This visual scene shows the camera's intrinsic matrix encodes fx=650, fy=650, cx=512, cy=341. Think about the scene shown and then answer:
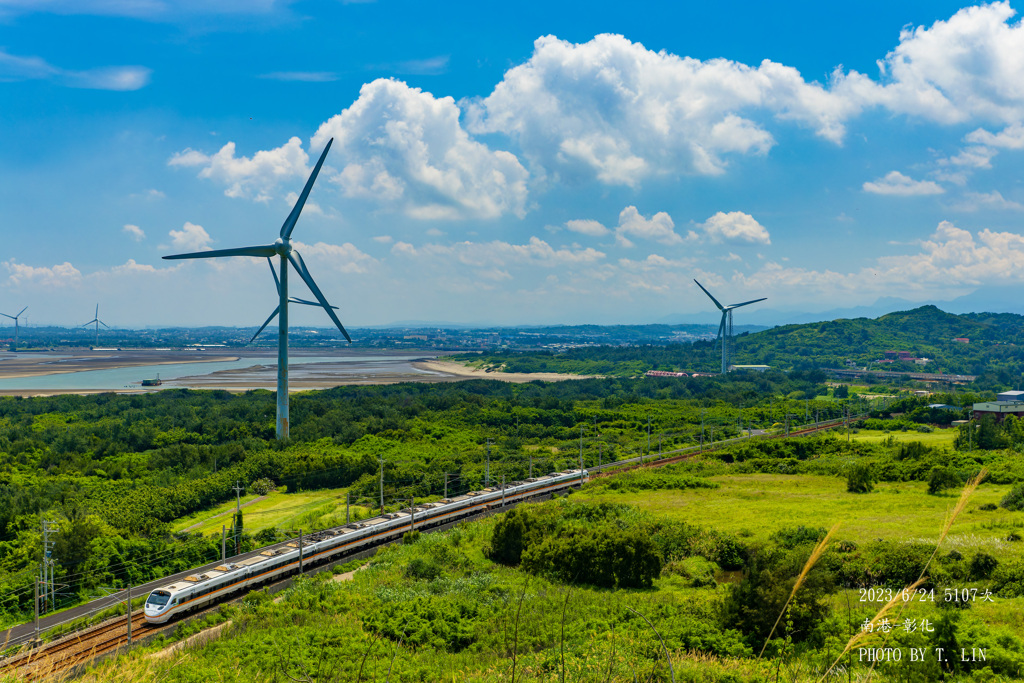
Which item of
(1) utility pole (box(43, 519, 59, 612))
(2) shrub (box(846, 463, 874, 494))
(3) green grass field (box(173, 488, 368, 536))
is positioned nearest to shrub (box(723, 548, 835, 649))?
(2) shrub (box(846, 463, 874, 494))

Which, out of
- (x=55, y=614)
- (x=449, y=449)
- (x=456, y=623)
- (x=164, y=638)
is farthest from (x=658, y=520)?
(x=449, y=449)

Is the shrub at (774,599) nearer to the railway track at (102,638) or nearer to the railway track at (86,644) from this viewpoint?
the railway track at (86,644)

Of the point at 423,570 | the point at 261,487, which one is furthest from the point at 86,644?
the point at 261,487

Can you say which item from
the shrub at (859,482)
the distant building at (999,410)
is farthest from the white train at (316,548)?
the distant building at (999,410)

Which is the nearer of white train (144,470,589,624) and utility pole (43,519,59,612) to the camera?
white train (144,470,589,624)

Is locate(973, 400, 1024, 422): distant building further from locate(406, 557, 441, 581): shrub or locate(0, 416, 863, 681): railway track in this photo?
locate(406, 557, 441, 581): shrub

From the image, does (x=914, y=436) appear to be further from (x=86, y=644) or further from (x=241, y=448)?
(x=86, y=644)
